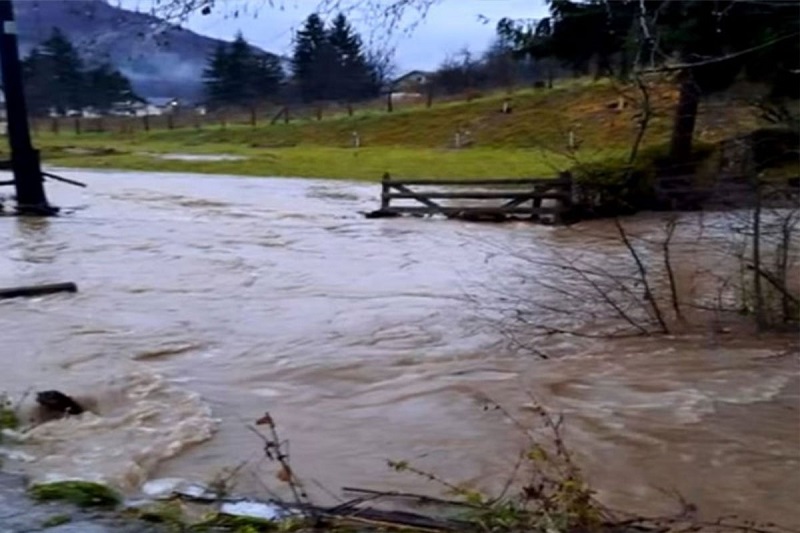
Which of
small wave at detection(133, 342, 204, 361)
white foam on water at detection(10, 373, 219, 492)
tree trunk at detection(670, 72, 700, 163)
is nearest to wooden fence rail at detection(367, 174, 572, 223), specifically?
tree trunk at detection(670, 72, 700, 163)

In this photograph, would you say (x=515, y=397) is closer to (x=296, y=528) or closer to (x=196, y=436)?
(x=196, y=436)

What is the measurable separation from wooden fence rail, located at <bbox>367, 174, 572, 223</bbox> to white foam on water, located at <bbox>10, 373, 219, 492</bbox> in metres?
16.0

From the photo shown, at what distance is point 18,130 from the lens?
25.3m

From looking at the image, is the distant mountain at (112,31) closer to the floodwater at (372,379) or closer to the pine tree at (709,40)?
the floodwater at (372,379)

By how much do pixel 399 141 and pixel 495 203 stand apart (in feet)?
103

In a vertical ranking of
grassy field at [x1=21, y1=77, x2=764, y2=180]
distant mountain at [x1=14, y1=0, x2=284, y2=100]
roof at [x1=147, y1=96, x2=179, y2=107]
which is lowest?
grassy field at [x1=21, y1=77, x2=764, y2=180]

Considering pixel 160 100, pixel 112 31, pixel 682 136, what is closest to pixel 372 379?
pixel 112 31

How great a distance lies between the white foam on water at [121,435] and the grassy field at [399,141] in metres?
20.4

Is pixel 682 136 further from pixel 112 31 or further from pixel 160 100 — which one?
pixel 160 100

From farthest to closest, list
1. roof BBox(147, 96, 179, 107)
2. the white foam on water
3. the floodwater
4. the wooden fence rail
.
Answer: roof BBox(147, 96, 179, 107)
the wooden fence rail
the floodwater
the white foam on water

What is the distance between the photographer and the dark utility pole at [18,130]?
24.5 metres

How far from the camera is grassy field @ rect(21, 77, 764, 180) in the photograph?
1582 inches

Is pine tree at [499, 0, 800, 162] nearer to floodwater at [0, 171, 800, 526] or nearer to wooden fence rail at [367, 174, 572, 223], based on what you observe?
floodwater at [0, 171, 800, 526]

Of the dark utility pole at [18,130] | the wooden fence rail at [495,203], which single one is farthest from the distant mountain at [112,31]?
the dark utility pole at [18,130]
